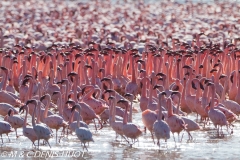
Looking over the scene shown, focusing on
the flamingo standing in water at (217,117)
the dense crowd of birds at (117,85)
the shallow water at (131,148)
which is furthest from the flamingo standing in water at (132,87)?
the flamingo standing in water at (217,117)

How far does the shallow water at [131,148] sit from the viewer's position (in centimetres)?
1122

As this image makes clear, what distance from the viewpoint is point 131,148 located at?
11758mm

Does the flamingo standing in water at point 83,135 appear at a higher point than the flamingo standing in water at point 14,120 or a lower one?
lower

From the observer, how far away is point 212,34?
27.9 meters

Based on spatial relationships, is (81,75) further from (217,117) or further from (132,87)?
(217,117)

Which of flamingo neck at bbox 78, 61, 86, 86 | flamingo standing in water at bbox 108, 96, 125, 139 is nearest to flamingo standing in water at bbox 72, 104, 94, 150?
flamingo standing in water at bbox 108, 96, 125, 139

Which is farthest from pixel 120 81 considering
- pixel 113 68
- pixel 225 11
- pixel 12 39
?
pixel 225 11

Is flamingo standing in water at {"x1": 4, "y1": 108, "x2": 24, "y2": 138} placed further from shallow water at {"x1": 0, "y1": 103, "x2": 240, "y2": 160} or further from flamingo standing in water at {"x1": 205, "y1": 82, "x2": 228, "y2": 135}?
flamingo standing in water at {"x1": 205, "y1": 82, "x2": 228, "y2": 135}

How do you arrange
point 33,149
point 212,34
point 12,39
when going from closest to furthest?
point 33,149, point 12,39, point 212,34

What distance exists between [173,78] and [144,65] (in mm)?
720

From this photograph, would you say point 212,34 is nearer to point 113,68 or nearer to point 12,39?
point 12,39

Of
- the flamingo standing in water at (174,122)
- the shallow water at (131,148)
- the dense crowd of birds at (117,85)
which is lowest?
the shallow water at (131,148)

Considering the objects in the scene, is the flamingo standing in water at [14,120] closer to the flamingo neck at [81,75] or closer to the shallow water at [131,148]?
the shallow water at [131,148]

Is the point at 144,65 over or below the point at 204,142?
over
